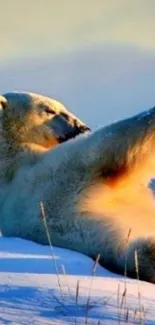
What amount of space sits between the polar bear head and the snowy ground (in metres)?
3.40

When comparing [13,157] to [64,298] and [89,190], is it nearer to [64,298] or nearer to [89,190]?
[89,190]

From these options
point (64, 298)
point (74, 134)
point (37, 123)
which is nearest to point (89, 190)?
point (74, 134)

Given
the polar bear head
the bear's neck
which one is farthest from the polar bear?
the polar bear head

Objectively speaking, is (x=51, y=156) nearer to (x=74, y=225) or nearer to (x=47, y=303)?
(x=74, y=225)

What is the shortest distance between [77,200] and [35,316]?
12.6 feet

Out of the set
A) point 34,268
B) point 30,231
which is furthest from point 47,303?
point 30,231

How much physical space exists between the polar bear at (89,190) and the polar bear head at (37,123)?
0.95 feet

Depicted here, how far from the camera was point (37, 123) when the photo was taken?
8.56m

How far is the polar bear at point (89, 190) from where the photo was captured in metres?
6.75

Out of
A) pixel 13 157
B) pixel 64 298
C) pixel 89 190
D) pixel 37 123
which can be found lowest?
pixel 64 298

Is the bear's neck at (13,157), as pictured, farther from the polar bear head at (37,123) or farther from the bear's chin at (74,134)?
the bear's chin at (74,134)

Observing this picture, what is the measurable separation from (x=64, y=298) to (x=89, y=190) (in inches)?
136

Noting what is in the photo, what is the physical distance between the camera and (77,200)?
23.7 ft

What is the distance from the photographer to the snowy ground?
136 inches
